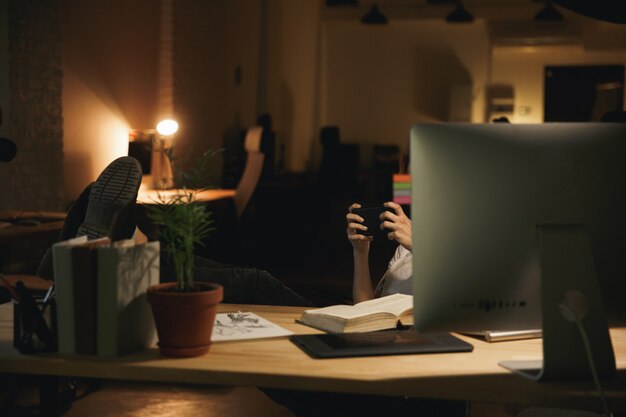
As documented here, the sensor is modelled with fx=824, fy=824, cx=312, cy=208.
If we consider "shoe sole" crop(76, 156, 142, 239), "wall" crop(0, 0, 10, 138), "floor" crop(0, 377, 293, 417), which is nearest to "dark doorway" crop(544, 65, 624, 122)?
"wall" crop(0, 0, 10, 138)

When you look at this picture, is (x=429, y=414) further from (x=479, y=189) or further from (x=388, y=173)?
(x=388, y=173)

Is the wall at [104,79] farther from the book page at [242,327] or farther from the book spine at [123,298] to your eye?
the book spine at [123,298]

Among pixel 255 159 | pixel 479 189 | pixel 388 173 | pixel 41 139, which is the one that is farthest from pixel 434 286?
pixel 388 173

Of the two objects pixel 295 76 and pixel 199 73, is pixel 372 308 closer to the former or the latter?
pixel 199 73

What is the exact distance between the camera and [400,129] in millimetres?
13477

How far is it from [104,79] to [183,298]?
5.60 metres

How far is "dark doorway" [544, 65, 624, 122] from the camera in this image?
42.3ft

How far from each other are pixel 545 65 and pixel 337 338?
1225 centimetres

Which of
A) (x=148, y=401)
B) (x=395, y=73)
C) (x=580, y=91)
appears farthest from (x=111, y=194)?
(x=580, y=91)

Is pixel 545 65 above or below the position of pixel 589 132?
above

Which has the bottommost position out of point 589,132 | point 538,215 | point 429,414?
point 429,414

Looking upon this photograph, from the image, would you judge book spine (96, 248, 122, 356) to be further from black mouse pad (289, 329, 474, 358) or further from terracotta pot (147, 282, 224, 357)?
black mouse pad (289, 329, 474, 358)

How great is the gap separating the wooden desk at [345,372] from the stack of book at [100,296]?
0.03m

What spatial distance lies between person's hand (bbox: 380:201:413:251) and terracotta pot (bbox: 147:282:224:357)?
2.34ft
